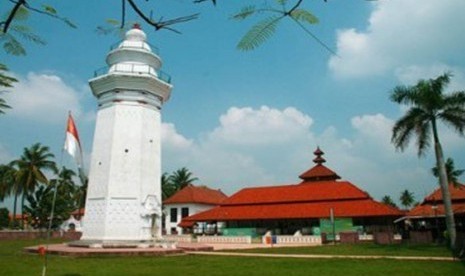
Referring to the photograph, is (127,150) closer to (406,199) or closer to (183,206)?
(183,206)

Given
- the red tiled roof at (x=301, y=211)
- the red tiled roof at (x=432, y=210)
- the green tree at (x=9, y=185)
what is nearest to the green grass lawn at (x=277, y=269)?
the red tiled roof at (x=301, y=211)

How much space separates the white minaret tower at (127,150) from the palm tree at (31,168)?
24440mm

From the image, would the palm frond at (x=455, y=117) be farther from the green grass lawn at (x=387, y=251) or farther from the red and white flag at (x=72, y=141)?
the red and white flag at (x=72, y=141)

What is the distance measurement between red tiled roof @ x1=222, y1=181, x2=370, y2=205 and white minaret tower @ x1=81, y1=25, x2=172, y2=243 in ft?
51.6

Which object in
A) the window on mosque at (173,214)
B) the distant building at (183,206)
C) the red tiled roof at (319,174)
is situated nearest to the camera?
the red tiled roof at (319,174)

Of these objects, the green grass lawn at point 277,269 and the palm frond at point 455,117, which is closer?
the green grass lawn at point 277,269

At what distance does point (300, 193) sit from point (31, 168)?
27576mm

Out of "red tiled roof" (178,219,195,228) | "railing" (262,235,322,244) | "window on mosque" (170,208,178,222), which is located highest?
"window on mosque" (170,208,178,222)

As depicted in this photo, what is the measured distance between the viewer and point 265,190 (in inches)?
1601

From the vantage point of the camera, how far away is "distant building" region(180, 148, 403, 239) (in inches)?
1254

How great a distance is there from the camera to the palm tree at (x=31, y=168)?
147ft

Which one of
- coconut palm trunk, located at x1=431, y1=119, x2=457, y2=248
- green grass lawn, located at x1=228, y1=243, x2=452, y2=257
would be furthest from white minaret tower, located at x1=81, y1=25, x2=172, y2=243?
coconut palm trunk, located at x1=431, y1=119, x2=457, y2=248

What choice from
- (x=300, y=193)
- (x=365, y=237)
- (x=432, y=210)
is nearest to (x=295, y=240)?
(x=365, y=237)

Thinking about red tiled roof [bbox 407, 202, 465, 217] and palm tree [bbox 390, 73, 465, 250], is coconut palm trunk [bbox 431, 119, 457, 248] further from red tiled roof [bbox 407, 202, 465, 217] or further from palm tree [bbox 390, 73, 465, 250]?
red tiled roof [bbox 407, 202, 465, 217]
